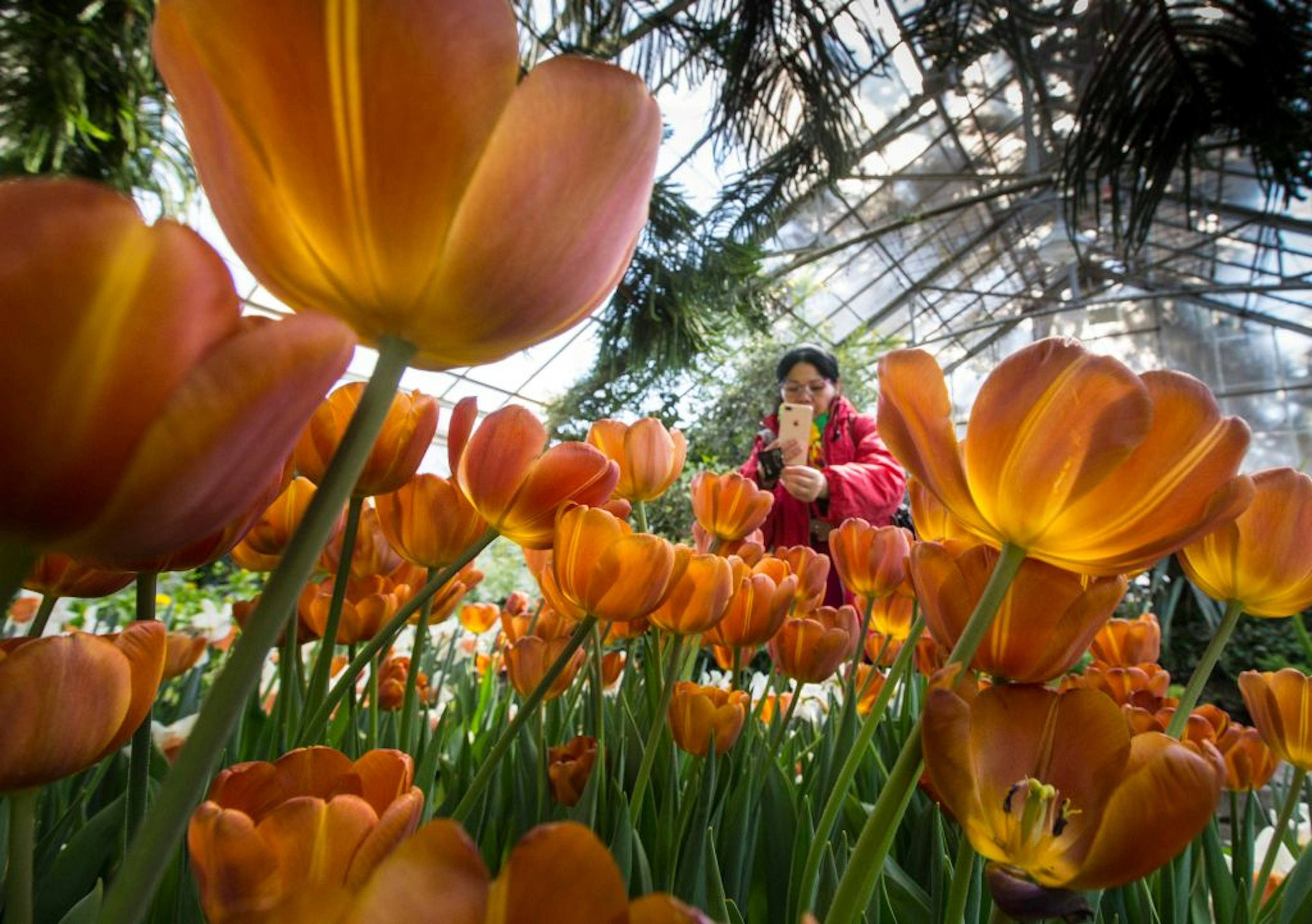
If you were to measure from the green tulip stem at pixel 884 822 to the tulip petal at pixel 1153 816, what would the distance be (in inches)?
1.2

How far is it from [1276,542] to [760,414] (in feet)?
16.7

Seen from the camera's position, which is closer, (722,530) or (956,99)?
(722,530)

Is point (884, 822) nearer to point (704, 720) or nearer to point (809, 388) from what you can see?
point (704, 720)

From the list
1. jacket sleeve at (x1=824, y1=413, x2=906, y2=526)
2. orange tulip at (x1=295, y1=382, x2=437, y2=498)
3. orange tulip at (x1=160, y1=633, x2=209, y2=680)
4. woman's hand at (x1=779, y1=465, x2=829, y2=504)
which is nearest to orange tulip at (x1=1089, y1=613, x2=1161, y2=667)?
orange tulip at (x1=295, y1=382, x2=437, y2=498)

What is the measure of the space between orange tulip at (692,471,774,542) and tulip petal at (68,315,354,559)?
0.36 meters

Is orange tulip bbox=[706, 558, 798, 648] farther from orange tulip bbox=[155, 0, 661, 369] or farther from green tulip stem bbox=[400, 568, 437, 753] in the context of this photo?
orange tulip bbox=[155, 0, 661, 369]

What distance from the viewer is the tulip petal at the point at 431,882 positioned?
8 centimetres

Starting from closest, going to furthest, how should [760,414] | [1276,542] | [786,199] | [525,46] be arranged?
1. [1276,542]
2. [525,46]
3. [786,199]
4. [760,414]

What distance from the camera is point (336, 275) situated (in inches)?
4.7

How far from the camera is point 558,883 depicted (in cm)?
8

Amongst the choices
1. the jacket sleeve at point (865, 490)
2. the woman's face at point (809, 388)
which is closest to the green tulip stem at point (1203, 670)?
the jacket sleeve at point (865, 490)

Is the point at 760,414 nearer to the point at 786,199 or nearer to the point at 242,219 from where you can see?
the point at 786,199

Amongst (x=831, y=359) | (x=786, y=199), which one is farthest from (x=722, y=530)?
(x=786, y=199)

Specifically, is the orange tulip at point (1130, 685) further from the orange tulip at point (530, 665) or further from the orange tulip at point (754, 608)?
the orange tulip at point (530, 665)
